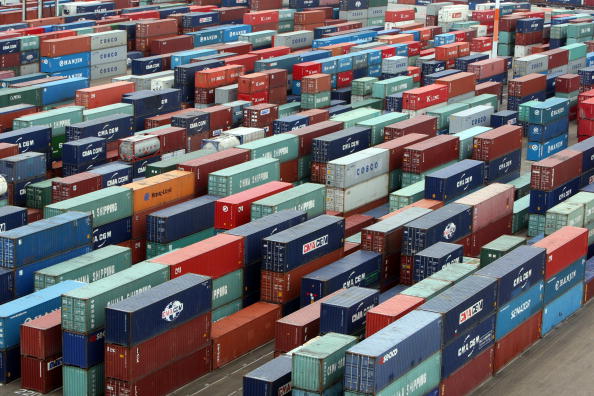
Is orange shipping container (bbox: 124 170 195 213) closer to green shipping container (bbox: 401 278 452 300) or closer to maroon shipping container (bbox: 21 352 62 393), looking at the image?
maroon shipping container (bbox: 21 352 62 393)

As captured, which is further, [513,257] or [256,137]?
[256,137]

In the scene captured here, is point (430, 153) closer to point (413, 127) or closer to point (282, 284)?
point (413, 127)

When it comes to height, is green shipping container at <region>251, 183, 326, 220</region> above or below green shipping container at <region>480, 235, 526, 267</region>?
above

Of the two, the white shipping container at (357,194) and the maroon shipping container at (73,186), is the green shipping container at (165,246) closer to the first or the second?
the maroon shipping container at (73,186)

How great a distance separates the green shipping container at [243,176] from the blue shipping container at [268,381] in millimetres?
25527

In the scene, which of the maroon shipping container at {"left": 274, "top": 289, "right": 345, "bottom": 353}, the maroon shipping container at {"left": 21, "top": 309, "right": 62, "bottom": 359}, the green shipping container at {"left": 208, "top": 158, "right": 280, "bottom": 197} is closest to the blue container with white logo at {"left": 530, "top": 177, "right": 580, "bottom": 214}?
the green shipping container at {"left": 208, "top": 158, "right": 280, "bottom": 197}

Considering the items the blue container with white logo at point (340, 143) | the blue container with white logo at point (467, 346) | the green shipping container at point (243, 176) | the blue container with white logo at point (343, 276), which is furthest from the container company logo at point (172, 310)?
the blue container with white logo at point (340, 143)

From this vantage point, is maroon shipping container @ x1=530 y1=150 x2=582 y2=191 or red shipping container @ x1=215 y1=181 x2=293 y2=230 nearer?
red shipping container @ x1=215 y1=181 x2=293 y2=230

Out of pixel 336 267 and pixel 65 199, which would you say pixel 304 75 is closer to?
pixel 65 199

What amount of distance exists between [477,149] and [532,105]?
16.6 meters

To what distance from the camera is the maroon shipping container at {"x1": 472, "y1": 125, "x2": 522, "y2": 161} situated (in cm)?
9419

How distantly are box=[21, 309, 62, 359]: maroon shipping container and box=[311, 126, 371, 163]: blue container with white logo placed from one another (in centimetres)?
3336

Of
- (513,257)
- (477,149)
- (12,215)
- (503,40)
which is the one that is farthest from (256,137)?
(503,40)

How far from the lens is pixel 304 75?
120m
